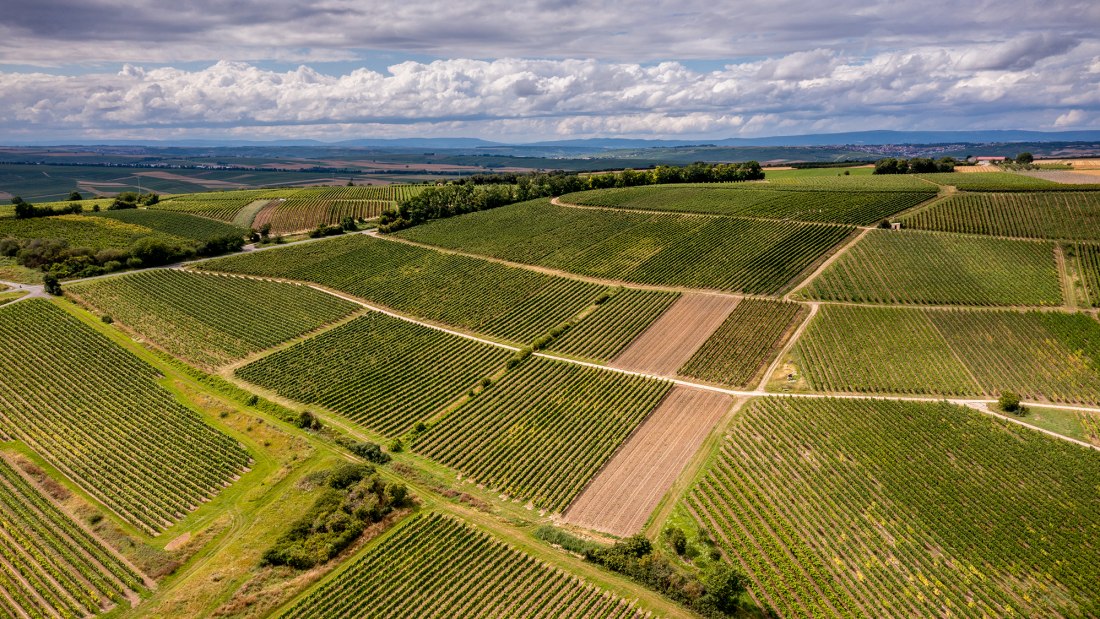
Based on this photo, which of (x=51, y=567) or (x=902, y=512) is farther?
(x=902, y=512)

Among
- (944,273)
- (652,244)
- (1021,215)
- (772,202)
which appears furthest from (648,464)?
(1021,215)

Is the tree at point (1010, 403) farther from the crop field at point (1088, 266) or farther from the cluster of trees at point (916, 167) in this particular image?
the cluster of trees at point (916, 167)

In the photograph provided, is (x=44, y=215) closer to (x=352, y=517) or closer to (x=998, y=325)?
(x=352, y=517)

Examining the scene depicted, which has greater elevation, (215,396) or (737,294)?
(737,294)

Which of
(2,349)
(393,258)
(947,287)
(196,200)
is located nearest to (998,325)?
(947,287)

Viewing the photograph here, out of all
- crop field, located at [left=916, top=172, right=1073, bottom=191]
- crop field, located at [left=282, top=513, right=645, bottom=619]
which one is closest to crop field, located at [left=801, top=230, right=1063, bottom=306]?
crop field, located at [left=916, top=172, right=1073, bottom=191]

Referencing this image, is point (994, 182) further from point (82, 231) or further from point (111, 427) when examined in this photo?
point (82, 231)

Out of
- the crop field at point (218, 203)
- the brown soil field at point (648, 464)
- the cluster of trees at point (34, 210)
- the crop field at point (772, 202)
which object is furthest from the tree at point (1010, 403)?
the cluster of trees at point (34, 210)
